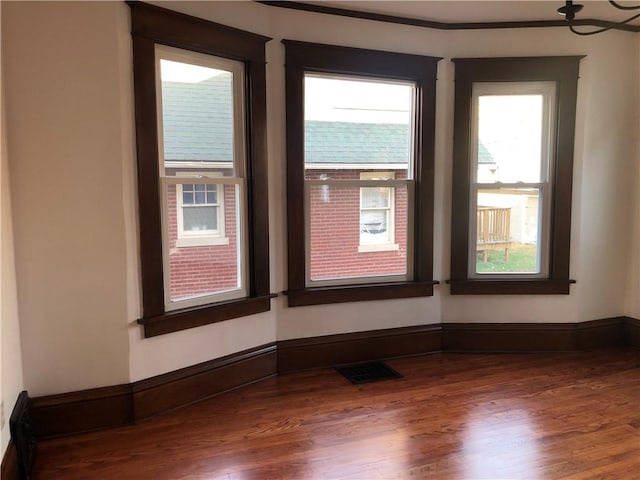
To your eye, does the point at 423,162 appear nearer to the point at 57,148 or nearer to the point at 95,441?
the point at 57,148

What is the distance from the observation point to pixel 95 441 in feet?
8.06

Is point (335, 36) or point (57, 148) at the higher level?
point (335, 36)

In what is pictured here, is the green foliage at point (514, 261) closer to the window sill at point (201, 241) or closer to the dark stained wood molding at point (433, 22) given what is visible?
the dark stained wood molding at point (433, 22)

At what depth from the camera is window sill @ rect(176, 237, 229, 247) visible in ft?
9.39

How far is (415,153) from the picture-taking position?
3.56 meters

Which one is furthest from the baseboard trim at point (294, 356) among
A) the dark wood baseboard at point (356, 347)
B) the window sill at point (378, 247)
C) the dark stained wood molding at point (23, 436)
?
the window sill at point (378, 247)

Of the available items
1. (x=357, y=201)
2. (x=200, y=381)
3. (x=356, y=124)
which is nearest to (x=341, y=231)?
(x=357, y=201)

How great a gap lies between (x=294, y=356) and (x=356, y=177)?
132 cm

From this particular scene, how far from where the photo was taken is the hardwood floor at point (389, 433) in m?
2.21

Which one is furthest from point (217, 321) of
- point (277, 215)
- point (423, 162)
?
point (423, 162)

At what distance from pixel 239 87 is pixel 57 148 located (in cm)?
113

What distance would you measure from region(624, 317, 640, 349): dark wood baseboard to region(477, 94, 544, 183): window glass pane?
1.39 metres

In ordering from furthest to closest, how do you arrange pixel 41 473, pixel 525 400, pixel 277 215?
pixel 277 215 → pixel 525 400 → pixel 41 473

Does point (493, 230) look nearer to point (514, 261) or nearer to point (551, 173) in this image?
point (514, 261)
